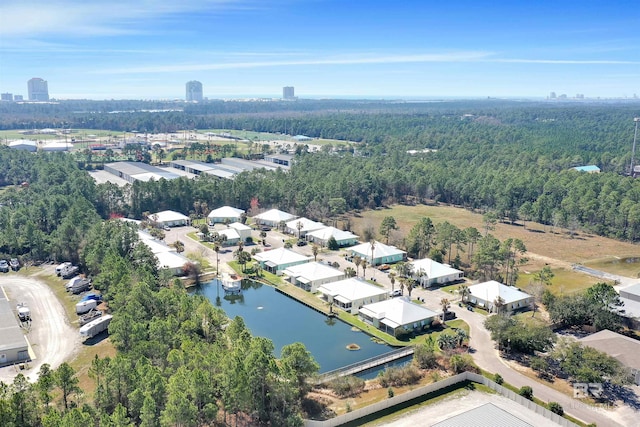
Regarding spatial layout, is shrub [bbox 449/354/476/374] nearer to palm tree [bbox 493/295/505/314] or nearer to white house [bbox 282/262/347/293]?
palm tree [bbox 493/295/505/314]

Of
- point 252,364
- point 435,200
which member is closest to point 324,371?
point 252,364

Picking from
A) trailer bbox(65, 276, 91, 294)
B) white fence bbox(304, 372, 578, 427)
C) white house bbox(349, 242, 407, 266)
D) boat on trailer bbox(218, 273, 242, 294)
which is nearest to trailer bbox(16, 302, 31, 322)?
trailer bbox(65, 276, 91, 294)

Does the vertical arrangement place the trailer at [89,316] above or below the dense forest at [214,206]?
below

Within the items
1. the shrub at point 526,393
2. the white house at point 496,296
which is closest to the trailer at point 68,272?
the white house at point 496,296

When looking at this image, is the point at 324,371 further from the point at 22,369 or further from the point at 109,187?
the point at 109,187

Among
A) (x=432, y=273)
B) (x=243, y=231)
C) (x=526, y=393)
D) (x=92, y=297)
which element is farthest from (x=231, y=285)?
(x=526, y=393)

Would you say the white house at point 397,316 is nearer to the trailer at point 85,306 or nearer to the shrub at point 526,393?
the shrub at point 526,393

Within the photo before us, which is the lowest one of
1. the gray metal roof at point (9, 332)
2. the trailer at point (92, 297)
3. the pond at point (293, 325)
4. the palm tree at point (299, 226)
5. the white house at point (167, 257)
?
the pond at point (293, 325)
